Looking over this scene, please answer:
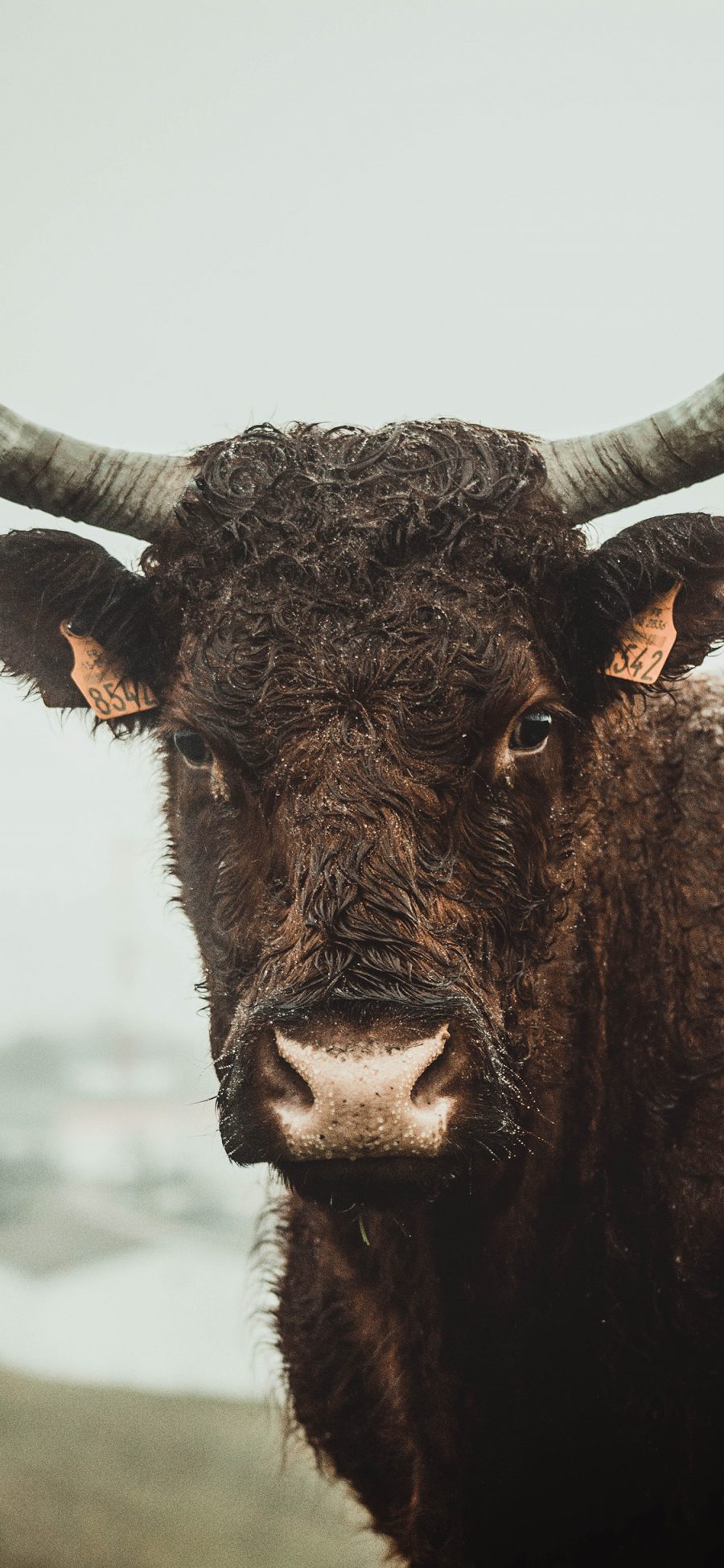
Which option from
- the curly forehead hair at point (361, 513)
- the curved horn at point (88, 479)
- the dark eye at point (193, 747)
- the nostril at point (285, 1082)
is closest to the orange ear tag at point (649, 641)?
the curly forehead hair at point (361, 513)

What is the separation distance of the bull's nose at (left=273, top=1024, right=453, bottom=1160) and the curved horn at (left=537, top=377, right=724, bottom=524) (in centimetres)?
146

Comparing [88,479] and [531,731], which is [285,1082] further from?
[88,479]

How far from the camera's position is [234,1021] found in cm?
258

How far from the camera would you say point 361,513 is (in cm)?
288

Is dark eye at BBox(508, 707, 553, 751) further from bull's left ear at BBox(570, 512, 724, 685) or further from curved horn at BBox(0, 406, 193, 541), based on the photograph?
curved horn at BBox(0, 406, 193, 541)

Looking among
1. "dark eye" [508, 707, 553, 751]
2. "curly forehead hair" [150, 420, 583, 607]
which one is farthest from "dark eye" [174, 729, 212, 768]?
"dark eye" [508, 707, 553, 751]

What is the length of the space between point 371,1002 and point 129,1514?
14.8 ft

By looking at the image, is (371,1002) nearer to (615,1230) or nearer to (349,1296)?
(615,1230)

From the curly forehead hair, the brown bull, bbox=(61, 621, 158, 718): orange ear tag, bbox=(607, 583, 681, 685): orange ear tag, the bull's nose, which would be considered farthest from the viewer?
bbox=(61, 621, 158, 718): orange ear tag

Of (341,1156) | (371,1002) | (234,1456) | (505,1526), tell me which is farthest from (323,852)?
(234,1456)

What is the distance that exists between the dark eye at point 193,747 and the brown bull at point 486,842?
14mm

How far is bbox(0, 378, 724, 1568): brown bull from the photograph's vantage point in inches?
103

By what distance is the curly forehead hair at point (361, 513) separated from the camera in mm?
2818

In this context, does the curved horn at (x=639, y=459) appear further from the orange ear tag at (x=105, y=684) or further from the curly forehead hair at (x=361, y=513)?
the orange ear tag at (x=105, y=684)
